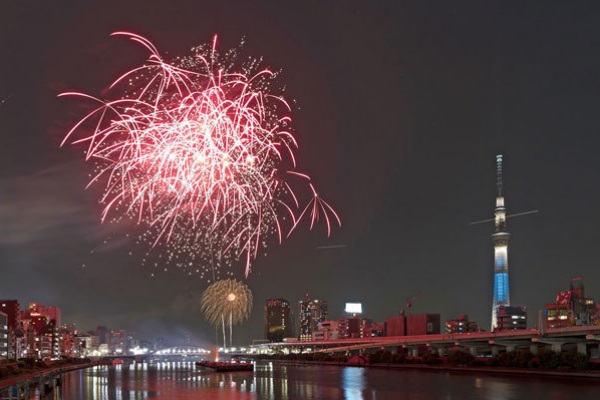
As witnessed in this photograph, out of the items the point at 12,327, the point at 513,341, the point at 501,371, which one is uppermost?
the point at 513,341

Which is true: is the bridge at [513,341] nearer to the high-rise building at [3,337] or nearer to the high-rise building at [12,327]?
the high-rise building at [3,337]

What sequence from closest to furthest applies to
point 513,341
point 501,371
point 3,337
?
point 501,371
point 513,341
point 3,337

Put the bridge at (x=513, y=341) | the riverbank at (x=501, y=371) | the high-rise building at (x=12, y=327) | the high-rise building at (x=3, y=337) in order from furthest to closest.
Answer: the high-rise building at (x=12, y=327)
the high-rise building at (x=3, y=337)
the bridge at (x=513, y=341)
the riverbank at (x=501, y=371)

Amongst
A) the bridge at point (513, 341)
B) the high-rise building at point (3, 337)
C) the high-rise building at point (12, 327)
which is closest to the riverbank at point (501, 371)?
the bridge at point (513, 341)

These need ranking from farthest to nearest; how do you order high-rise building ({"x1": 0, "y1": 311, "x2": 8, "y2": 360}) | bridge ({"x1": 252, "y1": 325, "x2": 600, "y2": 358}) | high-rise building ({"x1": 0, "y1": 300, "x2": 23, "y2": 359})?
1. high-rise building ({"x1": 0, "y1": 300, "x2": 23, "y2": 359})
2. high-rise building ({"x1": 0, "y1": 311, "x2": 8, "y2": 360})
3. bridge ({"x1": 252, "y1": 325, "x2": 600, "y2": 358})

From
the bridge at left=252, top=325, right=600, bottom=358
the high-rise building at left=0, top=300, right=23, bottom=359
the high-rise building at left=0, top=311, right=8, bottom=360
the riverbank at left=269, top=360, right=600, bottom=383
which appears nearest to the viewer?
the riverbank at left=269, top=360, right=600, bottom=383

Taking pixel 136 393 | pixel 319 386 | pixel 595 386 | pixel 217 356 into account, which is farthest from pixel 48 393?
pixel 217 356

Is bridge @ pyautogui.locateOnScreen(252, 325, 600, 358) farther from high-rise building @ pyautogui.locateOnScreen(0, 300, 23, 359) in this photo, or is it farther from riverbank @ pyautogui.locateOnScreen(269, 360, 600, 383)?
high-rise building @ pyautogui.locateOnScreen(0, 300, 23, 359)

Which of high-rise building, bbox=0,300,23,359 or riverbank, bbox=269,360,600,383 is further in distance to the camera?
high-rise building, bbox=0,300,23,359

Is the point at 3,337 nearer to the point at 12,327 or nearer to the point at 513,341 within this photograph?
the point at 12,327

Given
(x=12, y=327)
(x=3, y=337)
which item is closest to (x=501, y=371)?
(x=3, y=337)

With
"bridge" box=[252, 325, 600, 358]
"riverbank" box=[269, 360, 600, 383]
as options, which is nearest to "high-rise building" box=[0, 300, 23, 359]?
"bridge" box=[252, 325, 600, 358]
